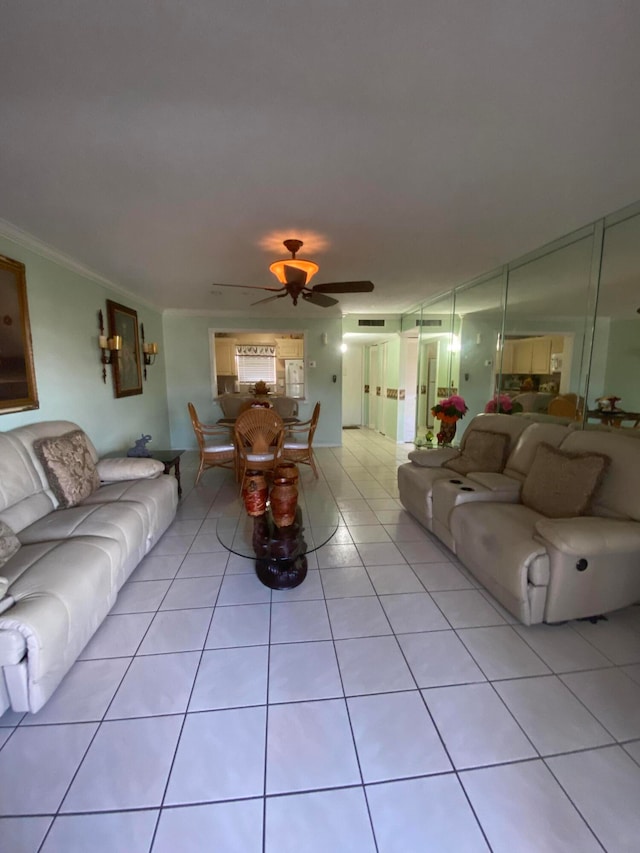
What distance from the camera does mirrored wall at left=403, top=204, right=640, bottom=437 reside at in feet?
8.46

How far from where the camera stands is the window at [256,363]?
8.07 meters

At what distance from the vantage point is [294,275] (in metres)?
2.75

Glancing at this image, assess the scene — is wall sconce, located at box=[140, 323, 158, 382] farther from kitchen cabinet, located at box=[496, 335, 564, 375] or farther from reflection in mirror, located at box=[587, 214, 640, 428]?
reflection in mirror, located at box=[587, 214, 640, 428]

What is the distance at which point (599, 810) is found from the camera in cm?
113

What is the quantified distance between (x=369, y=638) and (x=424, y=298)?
14.9ft

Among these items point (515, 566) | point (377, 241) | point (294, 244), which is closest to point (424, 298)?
point (377, 241)

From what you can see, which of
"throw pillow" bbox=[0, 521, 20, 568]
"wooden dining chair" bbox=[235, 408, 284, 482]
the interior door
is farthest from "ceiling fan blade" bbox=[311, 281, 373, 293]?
the interior door

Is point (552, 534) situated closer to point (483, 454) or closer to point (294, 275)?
point (483, 454)

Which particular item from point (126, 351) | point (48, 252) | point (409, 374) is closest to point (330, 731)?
point (48, 252)

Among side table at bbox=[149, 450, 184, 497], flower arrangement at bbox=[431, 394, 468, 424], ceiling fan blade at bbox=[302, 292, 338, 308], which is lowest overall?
side table at bbox=[149, 450, 184, 497]

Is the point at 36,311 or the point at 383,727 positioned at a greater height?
the point at 36,311

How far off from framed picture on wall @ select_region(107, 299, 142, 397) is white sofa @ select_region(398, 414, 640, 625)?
3.66 metres

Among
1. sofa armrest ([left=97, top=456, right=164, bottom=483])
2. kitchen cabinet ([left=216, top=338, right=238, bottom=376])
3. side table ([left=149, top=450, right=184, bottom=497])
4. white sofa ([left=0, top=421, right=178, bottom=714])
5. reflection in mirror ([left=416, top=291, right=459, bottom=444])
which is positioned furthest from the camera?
kitchen cabinet ([left=216, top=338, right=238, bottom=376])

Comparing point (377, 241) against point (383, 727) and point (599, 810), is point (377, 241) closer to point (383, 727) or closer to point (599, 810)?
point (383, 727)
